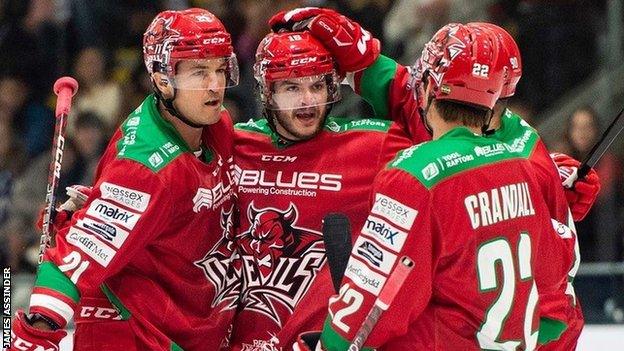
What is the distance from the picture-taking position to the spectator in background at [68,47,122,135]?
5.79 m

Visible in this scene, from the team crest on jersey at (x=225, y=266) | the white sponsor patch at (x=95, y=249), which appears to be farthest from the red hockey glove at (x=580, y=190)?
the white sponsor patch at (x=95, y=249)

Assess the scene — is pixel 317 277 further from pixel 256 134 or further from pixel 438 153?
pixel 438 153

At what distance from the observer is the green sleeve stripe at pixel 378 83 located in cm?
356

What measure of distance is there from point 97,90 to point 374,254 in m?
3.32

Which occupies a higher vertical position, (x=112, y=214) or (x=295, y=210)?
(x=112, y=214)

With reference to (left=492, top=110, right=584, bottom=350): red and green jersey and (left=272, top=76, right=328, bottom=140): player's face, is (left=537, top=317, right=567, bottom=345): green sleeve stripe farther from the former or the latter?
(left=272, top=76, right=328, bottom=140): player's face

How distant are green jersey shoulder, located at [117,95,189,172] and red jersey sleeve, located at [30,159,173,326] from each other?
31mm

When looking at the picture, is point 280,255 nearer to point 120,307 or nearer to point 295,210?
point 295,210

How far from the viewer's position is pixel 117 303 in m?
3.32

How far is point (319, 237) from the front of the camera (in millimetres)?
3373

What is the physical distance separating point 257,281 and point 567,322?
0.80m

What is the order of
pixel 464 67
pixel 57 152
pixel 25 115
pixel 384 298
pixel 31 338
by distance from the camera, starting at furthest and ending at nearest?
pixel 25 115 → pixel 57 152 → pixel 31 338 → pixel 464 67 → pixel 384 298

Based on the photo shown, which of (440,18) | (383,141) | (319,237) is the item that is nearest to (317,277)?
(319,237)

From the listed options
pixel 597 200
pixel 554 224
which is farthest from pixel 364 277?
pixel 597 200
